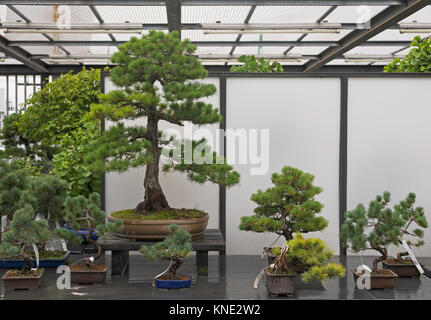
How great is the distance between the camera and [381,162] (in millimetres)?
2814

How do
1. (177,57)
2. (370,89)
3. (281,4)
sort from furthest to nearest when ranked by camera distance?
(281,4) < (370,89) < (177,57)

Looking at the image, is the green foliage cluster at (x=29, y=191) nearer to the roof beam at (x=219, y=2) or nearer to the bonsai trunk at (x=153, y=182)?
the bonsai trunk at (x=153, y=182)

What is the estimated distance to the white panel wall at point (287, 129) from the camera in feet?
9.09

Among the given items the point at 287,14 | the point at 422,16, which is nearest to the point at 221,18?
the point at 287,14

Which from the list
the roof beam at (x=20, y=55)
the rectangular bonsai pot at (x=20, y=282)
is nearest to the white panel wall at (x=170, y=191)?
the rectangular bonsai pot at (x=20, y=282)

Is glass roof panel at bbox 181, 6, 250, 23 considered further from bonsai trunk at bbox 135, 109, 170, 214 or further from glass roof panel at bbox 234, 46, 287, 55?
bonsai trunk at bbox 135, 109, 170, 214

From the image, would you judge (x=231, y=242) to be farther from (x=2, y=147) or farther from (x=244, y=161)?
(x=2, y=147)

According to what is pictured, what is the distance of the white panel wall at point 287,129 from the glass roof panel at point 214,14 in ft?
9.15

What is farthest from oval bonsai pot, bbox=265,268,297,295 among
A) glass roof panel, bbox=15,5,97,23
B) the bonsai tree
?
glass roof panel, bbox=15,5,97,23

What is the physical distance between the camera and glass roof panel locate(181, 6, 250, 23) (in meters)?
5.33

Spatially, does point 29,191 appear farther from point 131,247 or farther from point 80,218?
point 131,247

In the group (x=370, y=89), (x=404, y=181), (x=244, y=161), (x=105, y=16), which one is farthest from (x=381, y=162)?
(x=105, y=16)

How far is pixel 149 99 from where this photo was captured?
6.77ft
